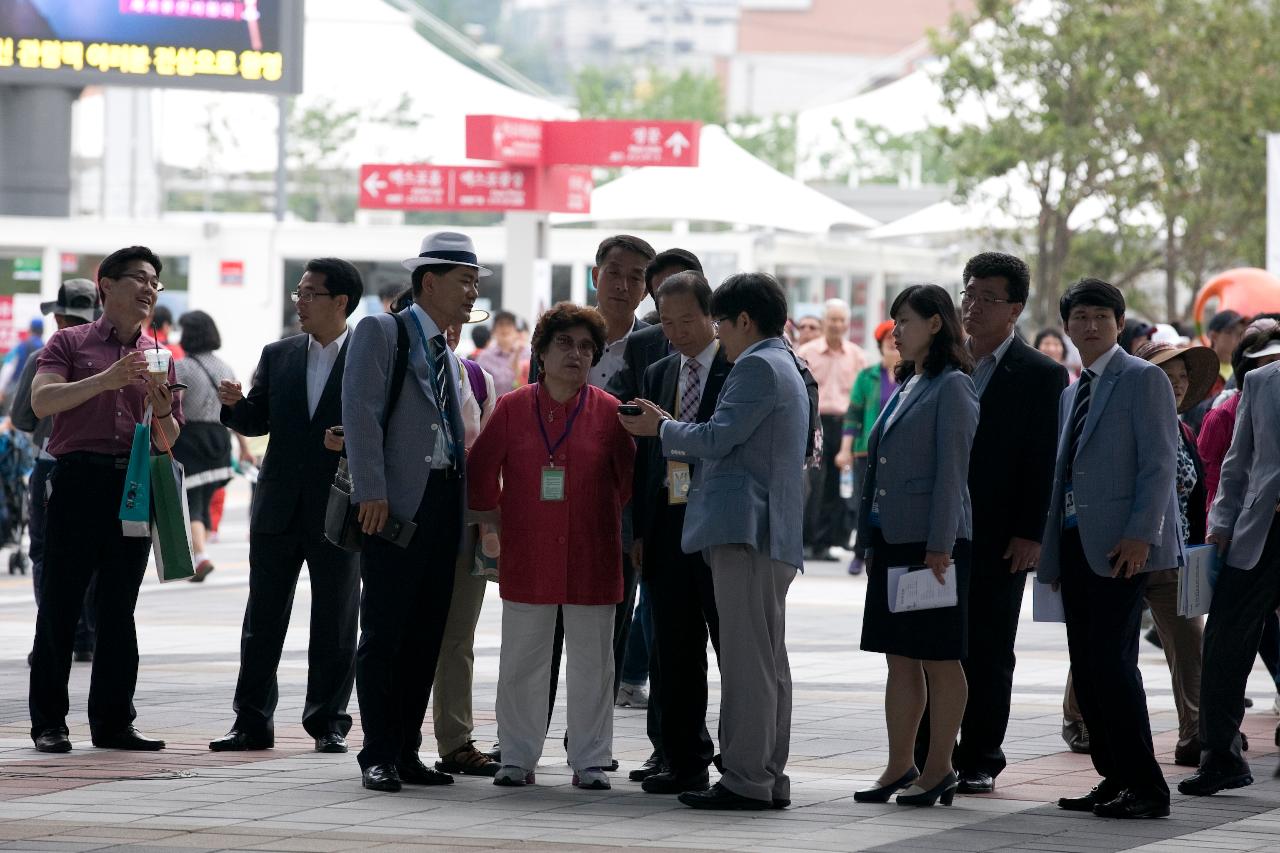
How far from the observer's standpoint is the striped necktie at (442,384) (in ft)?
26.5

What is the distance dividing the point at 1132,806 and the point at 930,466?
52.4 inches

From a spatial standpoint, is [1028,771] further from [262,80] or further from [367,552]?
[262,80]

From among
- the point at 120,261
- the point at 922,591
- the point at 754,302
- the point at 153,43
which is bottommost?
the point at 922,591

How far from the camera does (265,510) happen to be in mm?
8906

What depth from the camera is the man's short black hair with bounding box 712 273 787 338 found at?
25.3 ft

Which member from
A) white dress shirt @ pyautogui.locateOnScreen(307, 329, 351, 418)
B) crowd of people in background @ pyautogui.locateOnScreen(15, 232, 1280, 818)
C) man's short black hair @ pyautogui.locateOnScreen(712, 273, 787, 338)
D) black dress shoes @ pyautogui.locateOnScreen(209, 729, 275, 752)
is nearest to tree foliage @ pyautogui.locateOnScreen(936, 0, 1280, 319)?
crowd of people in background @ pyautogui.locateOnScreen(15, 232, 1280, 818)

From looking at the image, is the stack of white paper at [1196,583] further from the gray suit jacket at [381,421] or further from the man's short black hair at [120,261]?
the man's short black hair at [120,261]

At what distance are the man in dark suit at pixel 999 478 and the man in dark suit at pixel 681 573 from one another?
3.13ft

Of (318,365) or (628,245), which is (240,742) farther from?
(628,245)

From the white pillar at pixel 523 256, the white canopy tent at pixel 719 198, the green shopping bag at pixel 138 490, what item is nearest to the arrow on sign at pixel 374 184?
the white pillar at pixel 523 256

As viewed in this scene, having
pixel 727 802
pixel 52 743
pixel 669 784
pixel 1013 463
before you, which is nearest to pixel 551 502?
pixel 669 784

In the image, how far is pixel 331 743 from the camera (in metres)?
8.84

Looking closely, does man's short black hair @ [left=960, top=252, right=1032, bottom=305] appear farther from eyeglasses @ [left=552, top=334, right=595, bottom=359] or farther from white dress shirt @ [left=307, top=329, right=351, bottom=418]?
white dress shirt @ [left=307, top=329, right=351, bottom=418]

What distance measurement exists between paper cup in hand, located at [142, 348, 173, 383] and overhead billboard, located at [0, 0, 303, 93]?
11.5 meters
